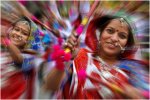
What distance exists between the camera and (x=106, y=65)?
86 centimetres

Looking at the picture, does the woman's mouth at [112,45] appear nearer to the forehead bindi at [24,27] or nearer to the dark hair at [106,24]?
the dark hair at [106,24]

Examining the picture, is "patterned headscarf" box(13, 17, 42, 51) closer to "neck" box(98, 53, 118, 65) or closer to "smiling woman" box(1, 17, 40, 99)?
"smiling woman" box(1, 17, 40, 99)

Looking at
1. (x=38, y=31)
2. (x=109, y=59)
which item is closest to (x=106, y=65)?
(x=109, y=59)

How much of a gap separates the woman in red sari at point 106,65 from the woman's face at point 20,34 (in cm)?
16

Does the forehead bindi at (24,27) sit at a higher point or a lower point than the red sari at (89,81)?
higher

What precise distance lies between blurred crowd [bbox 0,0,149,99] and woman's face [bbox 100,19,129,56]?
3cm

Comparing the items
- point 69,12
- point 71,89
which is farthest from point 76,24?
point 71,89

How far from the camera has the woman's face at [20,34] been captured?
868 mm

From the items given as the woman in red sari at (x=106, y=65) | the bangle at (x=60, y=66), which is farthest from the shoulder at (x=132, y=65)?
the bangle at (x=60, y=66)

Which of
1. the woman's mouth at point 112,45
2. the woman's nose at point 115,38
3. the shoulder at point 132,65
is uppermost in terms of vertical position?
the woman's nose at point 115,38

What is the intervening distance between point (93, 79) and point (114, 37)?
13 centimetres

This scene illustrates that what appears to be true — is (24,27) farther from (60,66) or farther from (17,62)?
(60,66)

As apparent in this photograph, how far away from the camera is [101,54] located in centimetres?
86

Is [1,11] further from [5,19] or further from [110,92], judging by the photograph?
[110,92]
